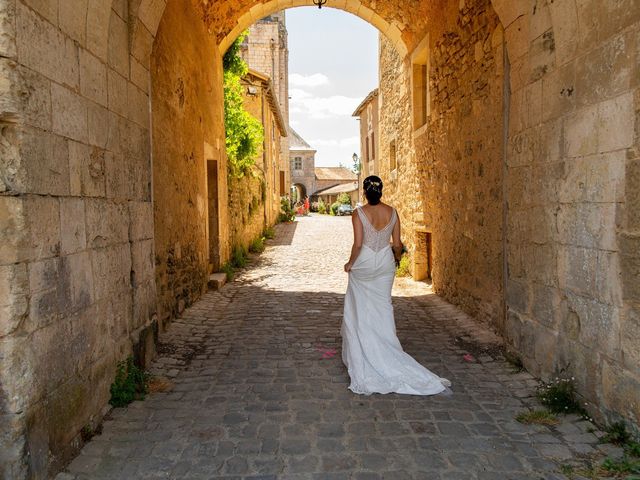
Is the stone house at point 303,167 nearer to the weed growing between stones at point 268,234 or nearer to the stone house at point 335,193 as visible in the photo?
the stone house at point 335,193

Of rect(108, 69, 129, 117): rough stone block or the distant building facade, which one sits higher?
the distant building facade

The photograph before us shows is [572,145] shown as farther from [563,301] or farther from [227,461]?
[227,461]

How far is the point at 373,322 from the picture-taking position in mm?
3914

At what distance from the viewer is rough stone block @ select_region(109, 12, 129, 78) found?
11.1 feet

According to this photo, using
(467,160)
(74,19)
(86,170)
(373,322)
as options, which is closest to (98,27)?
(74,19)

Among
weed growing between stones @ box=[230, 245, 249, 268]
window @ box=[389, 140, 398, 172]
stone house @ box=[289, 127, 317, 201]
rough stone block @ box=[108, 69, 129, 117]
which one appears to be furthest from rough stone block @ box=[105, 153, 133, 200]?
stone house @ box=[289, 127, 317, 201]

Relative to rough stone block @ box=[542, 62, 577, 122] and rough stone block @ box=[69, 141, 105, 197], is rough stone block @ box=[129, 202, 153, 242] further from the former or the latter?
rough stone block @ box=[542, 62, 577, 122]

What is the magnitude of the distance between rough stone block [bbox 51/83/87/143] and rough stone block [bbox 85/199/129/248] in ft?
1.37

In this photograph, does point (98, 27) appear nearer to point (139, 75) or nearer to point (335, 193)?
point (139, 75)

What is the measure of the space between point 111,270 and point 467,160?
4279 millimetres

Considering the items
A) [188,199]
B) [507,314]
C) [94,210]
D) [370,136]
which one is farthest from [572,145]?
[370,136]

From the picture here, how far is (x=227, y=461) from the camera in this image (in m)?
2.60

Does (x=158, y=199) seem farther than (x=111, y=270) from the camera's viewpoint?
Yes

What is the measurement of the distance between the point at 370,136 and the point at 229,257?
9407mm
